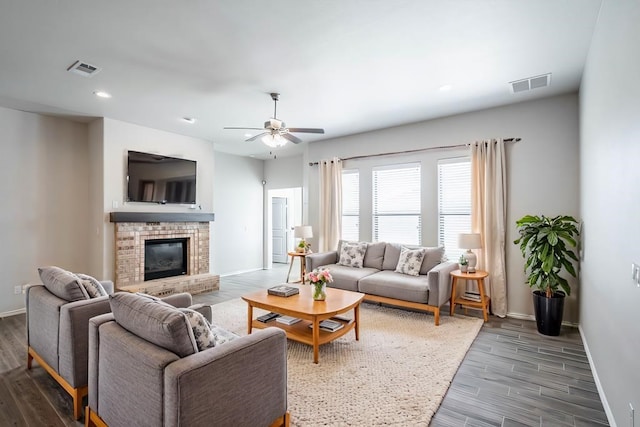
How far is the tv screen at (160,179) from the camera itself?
512 cm

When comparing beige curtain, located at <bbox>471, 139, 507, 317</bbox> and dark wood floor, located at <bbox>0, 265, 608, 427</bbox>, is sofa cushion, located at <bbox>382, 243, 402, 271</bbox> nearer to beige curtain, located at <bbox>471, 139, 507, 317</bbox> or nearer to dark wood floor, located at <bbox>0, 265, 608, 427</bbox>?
beige curtain, located at <bbox>471, 139, 507, 317</bbox>

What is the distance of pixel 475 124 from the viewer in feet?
15.1

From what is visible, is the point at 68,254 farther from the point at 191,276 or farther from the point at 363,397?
the point at 363,397

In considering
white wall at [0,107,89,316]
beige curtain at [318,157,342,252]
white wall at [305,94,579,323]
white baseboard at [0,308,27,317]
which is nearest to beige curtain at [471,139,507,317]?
white wall at [305,94,579,323]

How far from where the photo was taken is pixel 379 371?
2.77 metres

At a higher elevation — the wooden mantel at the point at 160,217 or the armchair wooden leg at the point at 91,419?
the wooden mantel at the point at 160,217

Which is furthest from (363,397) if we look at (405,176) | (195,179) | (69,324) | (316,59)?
(195,179)

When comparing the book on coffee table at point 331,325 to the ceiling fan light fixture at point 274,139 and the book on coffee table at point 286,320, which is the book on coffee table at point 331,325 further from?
the ceiling fan light fixture at point 274,139

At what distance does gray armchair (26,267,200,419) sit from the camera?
2188 mm

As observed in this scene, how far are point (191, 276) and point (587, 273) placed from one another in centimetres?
569

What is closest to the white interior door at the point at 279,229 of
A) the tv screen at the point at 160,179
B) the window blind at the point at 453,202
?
the tv screen at the point at 160,179

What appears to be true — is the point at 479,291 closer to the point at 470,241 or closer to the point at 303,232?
the point at 470,241

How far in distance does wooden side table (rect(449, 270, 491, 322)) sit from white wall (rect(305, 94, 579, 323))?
0.44 metres

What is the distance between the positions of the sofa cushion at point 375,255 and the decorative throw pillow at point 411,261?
415mm
